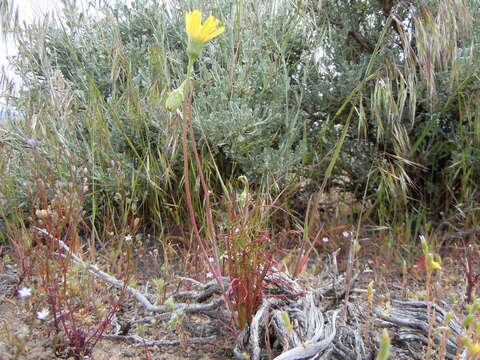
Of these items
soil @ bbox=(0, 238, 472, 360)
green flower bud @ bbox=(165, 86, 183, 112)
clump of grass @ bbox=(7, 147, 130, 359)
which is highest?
green flower bud @ bbox=(165, 86, 183, 112)

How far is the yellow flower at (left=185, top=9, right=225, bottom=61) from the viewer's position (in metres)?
1.18

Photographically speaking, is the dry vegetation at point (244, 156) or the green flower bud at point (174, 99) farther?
the dry vegetation at point (244, 156)

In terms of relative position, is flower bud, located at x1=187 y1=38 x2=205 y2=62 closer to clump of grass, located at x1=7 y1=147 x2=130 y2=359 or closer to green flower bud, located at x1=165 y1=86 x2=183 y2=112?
green flower bud, located at x1=165 y1=86 x2=183 y2=112

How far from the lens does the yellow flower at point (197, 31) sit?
118 cm

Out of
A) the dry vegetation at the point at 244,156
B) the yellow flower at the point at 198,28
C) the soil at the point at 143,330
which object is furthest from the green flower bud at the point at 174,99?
the soil at the point at 143,330

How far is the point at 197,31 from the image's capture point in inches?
46.8

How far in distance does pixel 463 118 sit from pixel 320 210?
99cm

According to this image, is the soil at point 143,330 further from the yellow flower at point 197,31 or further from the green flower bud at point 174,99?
the yellow flower at point 197,31

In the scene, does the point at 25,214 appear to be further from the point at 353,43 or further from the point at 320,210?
the point at 353,43

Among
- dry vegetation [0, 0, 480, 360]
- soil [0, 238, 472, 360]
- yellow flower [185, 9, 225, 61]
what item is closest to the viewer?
yellow flower [185, 9, 225, 61]

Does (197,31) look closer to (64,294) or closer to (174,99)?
(174,99)

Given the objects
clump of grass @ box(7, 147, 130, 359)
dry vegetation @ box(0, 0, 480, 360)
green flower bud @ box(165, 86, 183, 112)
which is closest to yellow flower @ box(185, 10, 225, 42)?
green flower bud @ box(165, 86, 183, 112)

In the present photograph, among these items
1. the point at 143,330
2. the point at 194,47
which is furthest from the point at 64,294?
the point at 194,47

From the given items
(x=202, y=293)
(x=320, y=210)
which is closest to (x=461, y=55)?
(x=320, y=210)
